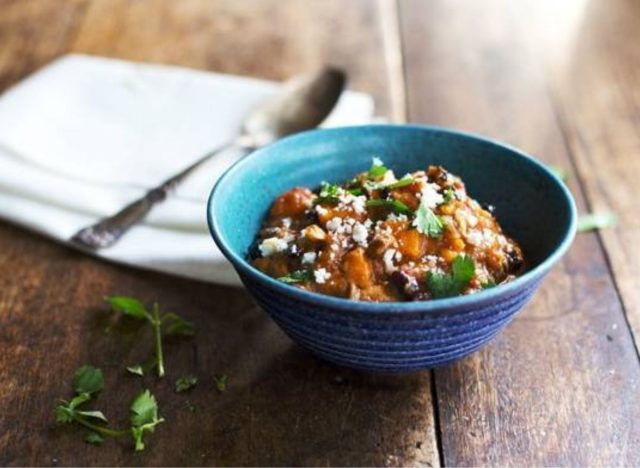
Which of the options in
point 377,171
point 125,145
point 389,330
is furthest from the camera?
point 125,145

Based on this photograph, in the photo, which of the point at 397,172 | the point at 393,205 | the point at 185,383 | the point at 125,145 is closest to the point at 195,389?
the point at 185,383

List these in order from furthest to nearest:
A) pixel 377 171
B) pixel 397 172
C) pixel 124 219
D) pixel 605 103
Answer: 1. pixel 605 103
2. pixel 124 219
3. pixel 397 172
4. pixel 377 171

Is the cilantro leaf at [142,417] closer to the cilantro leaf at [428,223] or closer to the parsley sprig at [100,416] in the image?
the parsley sprig at [100,416]

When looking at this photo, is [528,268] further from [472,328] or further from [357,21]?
[357,21]

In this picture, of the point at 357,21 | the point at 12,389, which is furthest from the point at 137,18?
the point at 12,389

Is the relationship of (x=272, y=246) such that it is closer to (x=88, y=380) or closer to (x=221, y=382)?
(x=221, y=382)

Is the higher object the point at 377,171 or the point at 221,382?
the point at 377,171

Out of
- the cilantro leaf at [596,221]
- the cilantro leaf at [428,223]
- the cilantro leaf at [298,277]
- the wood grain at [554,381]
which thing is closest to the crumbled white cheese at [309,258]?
the cilantro leaf at [298,277]

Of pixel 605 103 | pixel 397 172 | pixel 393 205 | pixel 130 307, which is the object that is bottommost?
pixel 605 103
